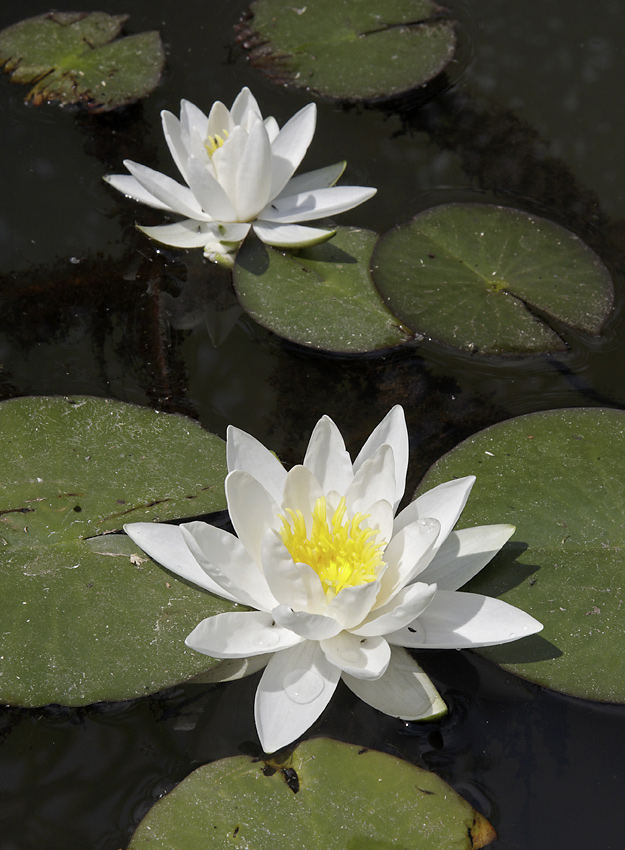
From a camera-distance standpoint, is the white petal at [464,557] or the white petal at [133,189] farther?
the white petal at [133,189]

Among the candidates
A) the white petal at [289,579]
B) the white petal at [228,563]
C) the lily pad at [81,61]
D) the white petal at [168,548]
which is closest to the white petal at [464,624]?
the white petal at [289,579]

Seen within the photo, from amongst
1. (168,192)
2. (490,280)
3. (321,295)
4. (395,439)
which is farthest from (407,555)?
(168,192)

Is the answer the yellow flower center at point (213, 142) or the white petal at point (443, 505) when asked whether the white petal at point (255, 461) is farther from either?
the yellow flower center at point (213, 142)

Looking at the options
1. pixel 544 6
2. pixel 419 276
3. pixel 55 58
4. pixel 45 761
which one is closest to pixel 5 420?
pixel 45 761

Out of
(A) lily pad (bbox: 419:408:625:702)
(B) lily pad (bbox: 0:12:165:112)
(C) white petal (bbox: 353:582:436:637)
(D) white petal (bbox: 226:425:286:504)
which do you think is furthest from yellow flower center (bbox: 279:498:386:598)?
(B) lily pad (bbox: 0:12:165:112)

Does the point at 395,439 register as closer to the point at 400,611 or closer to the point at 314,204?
the point at 400,611

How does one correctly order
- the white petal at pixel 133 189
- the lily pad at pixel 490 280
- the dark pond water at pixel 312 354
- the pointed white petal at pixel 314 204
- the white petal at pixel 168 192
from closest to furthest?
the dark pond water at pixel 312 354 < the lily pad at pixel 490 280 < the white petal at pixel 168 192 < the pointed white petal at pixel 314 204 < the white petal at pixel 133 189
